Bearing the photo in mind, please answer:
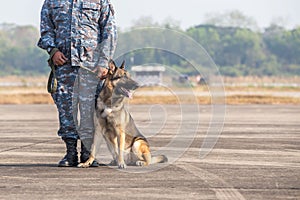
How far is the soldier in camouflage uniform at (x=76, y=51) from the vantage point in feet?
33.6

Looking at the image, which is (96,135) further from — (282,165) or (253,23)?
(253,23)

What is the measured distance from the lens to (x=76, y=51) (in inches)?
403

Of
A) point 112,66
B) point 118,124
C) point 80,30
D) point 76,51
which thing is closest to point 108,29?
point 80,30

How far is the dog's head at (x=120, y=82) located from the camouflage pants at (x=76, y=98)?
39cm

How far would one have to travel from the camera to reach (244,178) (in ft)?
30.1

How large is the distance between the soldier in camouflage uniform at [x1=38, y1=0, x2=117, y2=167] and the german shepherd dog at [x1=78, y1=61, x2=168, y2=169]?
21cm

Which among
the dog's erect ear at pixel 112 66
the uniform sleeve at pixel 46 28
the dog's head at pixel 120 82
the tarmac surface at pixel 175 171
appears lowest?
the tarmac surface at pixel 175 171

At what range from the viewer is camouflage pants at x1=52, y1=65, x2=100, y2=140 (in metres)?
10.3

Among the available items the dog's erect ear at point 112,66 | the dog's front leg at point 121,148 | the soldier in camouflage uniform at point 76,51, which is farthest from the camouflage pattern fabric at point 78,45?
the dog's front leg at point 121,148

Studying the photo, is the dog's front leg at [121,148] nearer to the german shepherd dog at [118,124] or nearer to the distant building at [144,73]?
the german shepherd dog at [118,124]

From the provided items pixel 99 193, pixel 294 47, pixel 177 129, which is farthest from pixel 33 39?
pixel 99 193

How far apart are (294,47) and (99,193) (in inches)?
4899

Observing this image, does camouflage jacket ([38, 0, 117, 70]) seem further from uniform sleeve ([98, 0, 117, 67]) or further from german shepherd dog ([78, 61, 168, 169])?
german shepherd dog ([78, 61, 168, 169])

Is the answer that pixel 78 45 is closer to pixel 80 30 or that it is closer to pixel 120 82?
pixel 80 30
